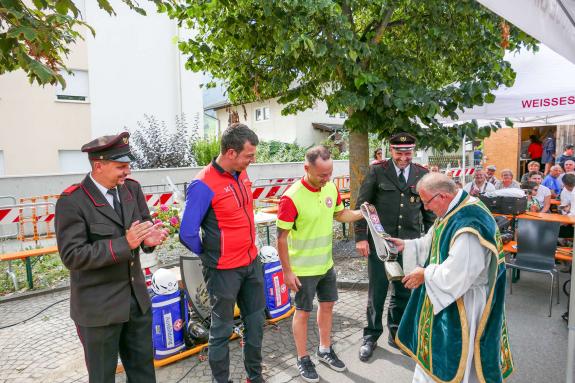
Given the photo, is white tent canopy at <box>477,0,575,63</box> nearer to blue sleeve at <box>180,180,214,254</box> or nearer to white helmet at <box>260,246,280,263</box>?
blue sleeve at <box>180,180,214,254</box>

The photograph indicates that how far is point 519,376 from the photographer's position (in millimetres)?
3383

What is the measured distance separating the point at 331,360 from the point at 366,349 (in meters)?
0.37

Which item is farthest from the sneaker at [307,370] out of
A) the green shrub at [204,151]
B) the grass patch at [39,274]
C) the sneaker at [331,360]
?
the green shrub at [204,151]

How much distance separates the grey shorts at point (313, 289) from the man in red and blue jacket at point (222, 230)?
533 millimetres

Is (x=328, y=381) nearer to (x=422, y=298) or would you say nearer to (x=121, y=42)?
(x=422, y=298)

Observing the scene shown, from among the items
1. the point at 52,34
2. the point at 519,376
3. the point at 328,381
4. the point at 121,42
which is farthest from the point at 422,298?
the point at 121,42

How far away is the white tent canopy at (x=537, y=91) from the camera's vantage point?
18.2ft

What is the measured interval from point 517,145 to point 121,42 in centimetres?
1577

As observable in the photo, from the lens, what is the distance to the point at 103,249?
2252 millimetres

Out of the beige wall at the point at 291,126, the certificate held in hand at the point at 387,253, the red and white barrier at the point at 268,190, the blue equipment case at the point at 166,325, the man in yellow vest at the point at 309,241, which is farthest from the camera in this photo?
the beige wall at the point at 291,126

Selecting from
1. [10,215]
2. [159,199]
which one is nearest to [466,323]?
[10,215]

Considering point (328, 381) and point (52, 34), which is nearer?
point (52, 34)

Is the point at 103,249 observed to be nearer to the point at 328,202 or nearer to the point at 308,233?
the point at 308,233

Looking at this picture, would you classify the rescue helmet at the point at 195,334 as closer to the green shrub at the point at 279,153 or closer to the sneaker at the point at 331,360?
the sneaker at the point at 331,360
